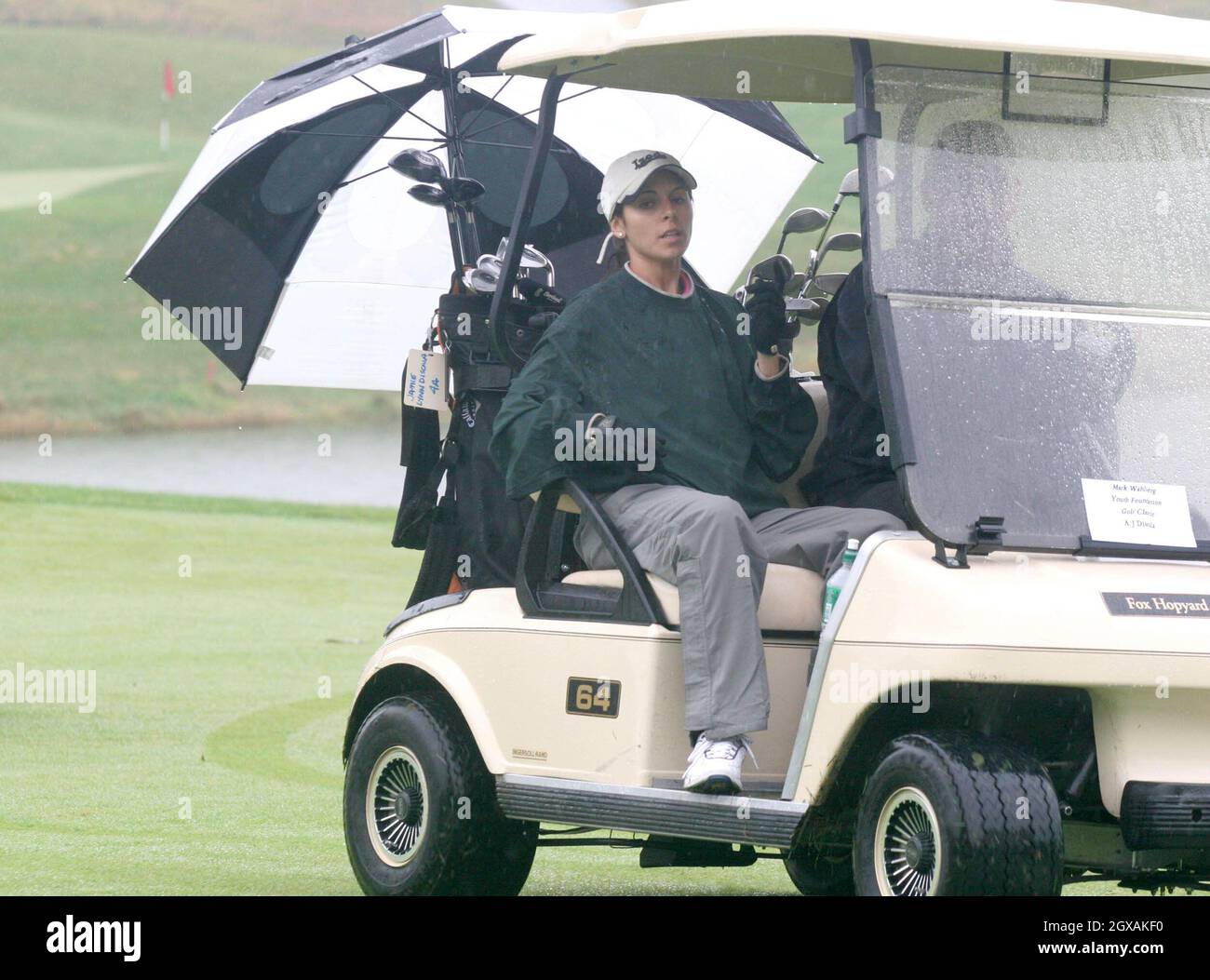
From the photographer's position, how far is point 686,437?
5297 mm

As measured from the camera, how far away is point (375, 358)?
7566 millimetres

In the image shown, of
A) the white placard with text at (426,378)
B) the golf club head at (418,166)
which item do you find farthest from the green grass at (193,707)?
the golf club head at (418,166)

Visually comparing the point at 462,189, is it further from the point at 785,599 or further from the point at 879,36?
the point at 879,36

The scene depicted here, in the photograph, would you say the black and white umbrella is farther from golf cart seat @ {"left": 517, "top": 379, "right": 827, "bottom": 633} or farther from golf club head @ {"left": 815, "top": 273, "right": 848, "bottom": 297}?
golf cart seat @ {"left": 517, "top": 379, "right": 827, "bottom": 633}

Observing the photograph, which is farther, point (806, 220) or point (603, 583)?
point (806, 220)

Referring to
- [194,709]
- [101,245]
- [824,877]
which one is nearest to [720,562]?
[824,877]

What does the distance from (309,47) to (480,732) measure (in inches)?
2329

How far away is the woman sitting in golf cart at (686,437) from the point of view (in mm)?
4723

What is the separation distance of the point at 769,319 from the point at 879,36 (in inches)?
37.9

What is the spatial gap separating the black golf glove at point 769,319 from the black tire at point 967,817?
1.29 m

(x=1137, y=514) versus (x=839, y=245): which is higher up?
(x=839, y=245)

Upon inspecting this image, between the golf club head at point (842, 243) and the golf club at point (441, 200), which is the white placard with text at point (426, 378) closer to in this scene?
the golf club at point (441, 200)
